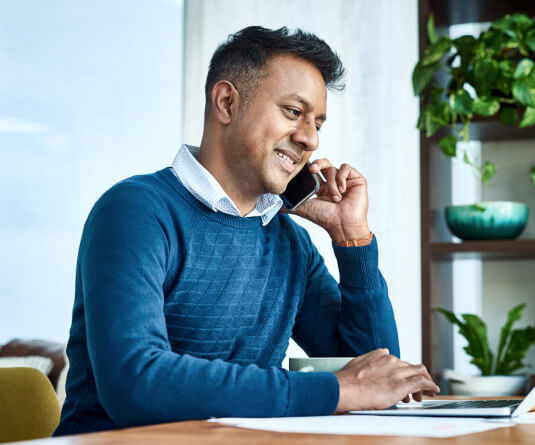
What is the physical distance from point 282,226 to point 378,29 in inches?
59.7

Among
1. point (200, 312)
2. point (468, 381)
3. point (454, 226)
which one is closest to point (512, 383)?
point (468, 381)

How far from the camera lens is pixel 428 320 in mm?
2053

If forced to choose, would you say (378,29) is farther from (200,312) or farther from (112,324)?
(112,324)

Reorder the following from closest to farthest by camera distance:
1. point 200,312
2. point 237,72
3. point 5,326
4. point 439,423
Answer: point 439,423
point 200,312
point 237,72
point 5,326

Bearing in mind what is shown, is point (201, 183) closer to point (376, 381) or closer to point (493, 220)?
point (376, 381)

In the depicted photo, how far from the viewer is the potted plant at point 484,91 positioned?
2.03m

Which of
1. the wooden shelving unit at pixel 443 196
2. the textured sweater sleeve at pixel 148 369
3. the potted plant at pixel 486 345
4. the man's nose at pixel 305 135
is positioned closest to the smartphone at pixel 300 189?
the man's nose at pixel 305 135

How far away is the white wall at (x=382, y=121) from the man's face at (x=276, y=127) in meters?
1.32

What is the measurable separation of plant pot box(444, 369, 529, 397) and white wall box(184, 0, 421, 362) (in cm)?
58

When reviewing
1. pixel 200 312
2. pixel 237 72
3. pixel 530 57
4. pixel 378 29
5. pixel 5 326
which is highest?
pixel 378 29

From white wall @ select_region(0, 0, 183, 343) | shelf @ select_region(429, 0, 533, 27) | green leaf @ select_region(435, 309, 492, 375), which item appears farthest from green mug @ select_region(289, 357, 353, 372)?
white wall @ select_region(0, 0, 183, 343)

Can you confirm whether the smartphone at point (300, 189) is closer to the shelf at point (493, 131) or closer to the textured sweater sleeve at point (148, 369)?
the textured sweater sleeve at point (148, 369)

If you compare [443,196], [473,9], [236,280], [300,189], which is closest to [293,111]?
[300,189]

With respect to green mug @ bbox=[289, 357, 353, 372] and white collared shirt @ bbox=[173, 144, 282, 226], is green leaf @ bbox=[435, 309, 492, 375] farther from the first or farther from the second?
green mug @ bbox=[289, 357, 353, 372]
